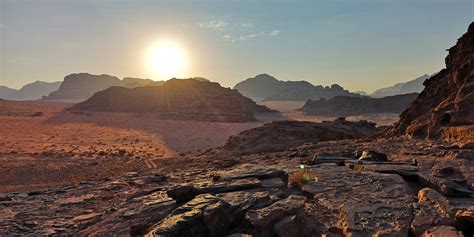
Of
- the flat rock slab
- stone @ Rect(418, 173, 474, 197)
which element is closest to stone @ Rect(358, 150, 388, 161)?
the flat rock slab

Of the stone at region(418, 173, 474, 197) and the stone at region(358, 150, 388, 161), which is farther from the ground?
the stone at region(358, 150, 388, 161)

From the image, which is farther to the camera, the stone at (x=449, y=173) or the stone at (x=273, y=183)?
the stone at (x=273, y=183)

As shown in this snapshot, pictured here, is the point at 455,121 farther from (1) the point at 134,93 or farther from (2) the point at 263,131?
(1) the point at 134,93

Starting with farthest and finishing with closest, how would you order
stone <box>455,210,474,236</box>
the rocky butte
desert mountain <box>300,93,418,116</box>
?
desert mountain <box>300,93,418,116</box> → the rocky butte → stone <box>455,210,474,236</box>

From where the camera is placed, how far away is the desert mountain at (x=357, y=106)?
89812mm

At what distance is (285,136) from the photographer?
79.7 ft

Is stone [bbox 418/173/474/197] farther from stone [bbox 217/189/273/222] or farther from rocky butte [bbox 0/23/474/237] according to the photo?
stone [bbox 217/189/273/222]

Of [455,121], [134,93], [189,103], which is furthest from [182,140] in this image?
[134,93]

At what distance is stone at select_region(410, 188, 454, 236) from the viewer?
557cm

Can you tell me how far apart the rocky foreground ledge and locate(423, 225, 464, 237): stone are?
0.01m

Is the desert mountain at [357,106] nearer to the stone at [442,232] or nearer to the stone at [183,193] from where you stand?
the stone at [183,193]

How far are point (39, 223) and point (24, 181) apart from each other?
936 centimetres

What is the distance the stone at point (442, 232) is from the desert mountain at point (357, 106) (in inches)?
3380

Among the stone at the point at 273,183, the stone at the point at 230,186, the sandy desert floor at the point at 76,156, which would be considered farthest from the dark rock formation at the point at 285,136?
the stone at the point at 230,186
